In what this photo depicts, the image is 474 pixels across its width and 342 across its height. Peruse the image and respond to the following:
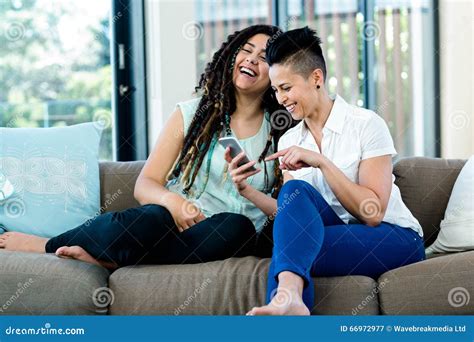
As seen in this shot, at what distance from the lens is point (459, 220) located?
110 inches

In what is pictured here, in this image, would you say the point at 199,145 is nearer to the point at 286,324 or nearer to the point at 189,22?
the point at 286,324

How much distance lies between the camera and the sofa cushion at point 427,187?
292 cm

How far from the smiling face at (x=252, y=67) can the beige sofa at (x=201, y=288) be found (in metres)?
0.67

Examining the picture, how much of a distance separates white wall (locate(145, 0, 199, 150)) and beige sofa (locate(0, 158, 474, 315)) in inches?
76.2

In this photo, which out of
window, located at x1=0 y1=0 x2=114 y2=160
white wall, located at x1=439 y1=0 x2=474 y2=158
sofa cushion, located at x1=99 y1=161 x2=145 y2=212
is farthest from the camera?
white wall, located at x1=439 y1=0 x2=474 y2=158

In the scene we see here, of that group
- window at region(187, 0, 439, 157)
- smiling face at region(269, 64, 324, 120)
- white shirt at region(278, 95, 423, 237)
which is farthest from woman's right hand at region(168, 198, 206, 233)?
window at region(187, 0, 439, 157)

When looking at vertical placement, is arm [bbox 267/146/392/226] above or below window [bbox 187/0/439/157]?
below

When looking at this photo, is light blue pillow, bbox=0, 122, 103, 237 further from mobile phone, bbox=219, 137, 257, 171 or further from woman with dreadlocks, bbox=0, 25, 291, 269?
mobile phone, bbox=219, 137, 257, 171

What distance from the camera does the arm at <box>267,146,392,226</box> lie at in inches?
93.6

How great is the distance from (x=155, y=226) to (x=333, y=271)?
0.58m

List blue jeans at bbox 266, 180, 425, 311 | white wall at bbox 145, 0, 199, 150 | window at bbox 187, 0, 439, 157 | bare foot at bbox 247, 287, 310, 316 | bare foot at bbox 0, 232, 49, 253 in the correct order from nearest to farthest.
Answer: bare foot at bbox 247, 287, 310, 316 → blue jeans at bbox 266, 180, 425, 311 → bare foot at bbox 0, 232, 49, 253 → white wall at bbox 145, 0, 199, 150 → window at bbox 187, 0, 439, 157

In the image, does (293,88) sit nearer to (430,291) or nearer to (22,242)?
(430,291)

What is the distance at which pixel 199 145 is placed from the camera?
9.43ft

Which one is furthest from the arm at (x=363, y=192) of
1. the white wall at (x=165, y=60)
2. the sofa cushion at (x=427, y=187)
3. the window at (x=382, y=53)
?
the window at (x=382, y=53)
